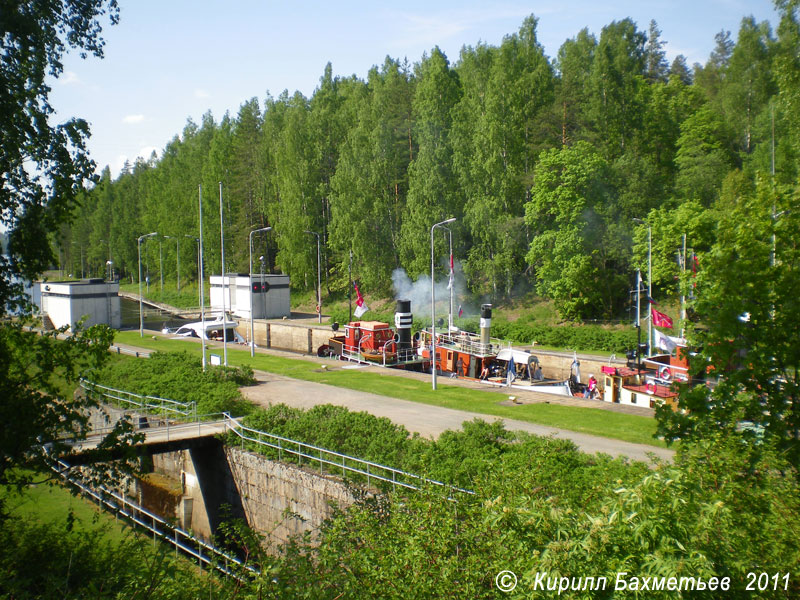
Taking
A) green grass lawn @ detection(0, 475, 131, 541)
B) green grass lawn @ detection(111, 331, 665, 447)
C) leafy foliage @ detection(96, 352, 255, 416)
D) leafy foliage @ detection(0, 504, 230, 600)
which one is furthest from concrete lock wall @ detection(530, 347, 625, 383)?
leafy foliage @ detection(0, 504, 230, 600)

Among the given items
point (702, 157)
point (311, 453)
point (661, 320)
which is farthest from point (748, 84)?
→ point (311, 453)

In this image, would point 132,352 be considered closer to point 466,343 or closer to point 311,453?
point 466,343

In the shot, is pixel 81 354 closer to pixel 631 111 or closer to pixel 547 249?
pixel 547 249

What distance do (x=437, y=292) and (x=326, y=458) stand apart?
103 ft

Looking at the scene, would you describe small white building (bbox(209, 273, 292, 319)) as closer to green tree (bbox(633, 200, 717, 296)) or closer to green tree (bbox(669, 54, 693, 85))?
green tree (bbox(633, 200, 717, 296))

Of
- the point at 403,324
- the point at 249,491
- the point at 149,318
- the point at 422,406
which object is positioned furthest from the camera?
the point at 149,318

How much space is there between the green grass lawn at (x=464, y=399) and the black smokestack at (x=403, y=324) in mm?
4359

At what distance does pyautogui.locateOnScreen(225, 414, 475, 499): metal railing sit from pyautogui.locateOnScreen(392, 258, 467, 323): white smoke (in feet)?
84.3

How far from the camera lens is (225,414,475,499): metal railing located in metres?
14.2

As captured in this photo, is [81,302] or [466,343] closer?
[466,343]

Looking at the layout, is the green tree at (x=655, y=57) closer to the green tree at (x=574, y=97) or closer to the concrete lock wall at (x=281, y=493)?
the green tree at (x=574, y=97)

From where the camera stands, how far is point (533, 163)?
1907 inches

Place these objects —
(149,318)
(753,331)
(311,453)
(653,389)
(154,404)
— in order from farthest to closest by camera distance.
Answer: (149,318) < (653,389) < (154,404) < (311,453) < (753,331)

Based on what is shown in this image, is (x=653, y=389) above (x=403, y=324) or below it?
below
